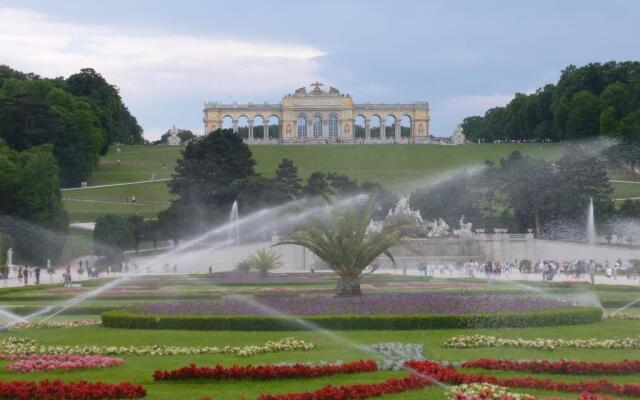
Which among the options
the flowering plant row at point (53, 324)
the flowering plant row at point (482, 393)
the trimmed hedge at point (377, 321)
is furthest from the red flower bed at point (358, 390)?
the flowering plant row at point (53, 324)

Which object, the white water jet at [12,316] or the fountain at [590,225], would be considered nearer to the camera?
the white water jet at [12,316]

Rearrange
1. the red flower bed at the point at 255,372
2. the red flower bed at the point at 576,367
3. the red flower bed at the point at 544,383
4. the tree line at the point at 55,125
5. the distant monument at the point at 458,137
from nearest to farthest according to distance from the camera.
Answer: the red flower bed at the point at 544,383 → the red flower bed at the point at 255,372 → the red flower bed at the point at 576,367 → the tree line at the point at 55,125 → the distant monument at the point at 458,137

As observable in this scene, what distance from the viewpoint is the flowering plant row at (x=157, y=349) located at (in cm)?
1366

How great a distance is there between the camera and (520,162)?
51.9 metres

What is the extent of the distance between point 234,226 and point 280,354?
1383 inches

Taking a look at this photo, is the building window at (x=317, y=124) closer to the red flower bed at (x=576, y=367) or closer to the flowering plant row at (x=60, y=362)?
the flowering plant row at (x=60, y=362)

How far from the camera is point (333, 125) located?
Result: 106 m

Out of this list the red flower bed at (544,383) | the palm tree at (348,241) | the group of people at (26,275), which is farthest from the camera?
the group of people at (26,275)

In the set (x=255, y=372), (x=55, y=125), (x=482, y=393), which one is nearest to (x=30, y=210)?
(x=55, y=125)

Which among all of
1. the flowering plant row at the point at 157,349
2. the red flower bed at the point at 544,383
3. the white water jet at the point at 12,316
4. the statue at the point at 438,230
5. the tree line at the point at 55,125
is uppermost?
the tree line at the point at 55,125

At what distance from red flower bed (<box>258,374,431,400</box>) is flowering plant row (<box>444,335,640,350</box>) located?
12.3ft

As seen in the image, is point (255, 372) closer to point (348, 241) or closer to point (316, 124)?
point (348, 241)

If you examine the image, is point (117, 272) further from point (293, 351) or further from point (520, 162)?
point (293, 351)

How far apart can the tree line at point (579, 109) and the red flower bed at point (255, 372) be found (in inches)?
2170
